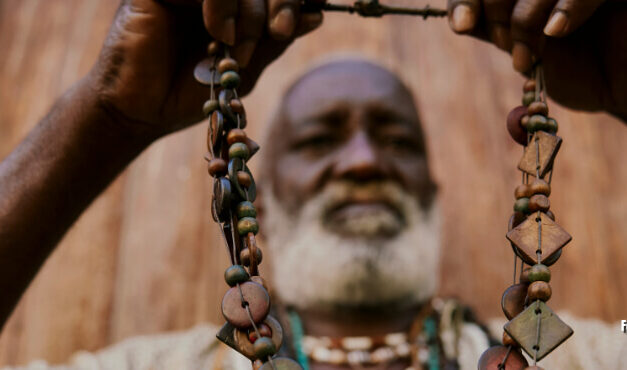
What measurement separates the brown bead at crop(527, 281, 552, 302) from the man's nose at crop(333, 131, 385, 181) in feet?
2.20

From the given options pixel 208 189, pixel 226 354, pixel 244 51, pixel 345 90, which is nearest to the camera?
pixel 244 51

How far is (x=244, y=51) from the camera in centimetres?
68

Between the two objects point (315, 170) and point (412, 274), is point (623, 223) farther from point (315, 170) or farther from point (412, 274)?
point (315, 170)

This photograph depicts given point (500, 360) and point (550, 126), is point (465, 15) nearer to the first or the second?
point (550, 126)

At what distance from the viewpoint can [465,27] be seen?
0.66 metres

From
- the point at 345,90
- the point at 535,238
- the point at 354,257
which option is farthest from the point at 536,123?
the point at 345,90

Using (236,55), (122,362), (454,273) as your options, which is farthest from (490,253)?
(236,55)

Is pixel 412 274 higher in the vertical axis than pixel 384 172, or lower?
lower

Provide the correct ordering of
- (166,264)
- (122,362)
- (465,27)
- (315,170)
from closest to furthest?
(465,27) → (122,362) → (315,170) → (166,264)

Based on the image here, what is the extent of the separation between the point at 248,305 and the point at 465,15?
37 centimetres

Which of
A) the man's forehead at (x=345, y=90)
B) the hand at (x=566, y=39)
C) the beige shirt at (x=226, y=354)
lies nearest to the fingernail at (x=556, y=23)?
the hand at (x=566, y=39)

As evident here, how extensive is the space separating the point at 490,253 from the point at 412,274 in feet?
0.99

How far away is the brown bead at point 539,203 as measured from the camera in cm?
53

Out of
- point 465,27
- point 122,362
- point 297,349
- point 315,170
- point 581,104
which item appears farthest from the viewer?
point 315,170
